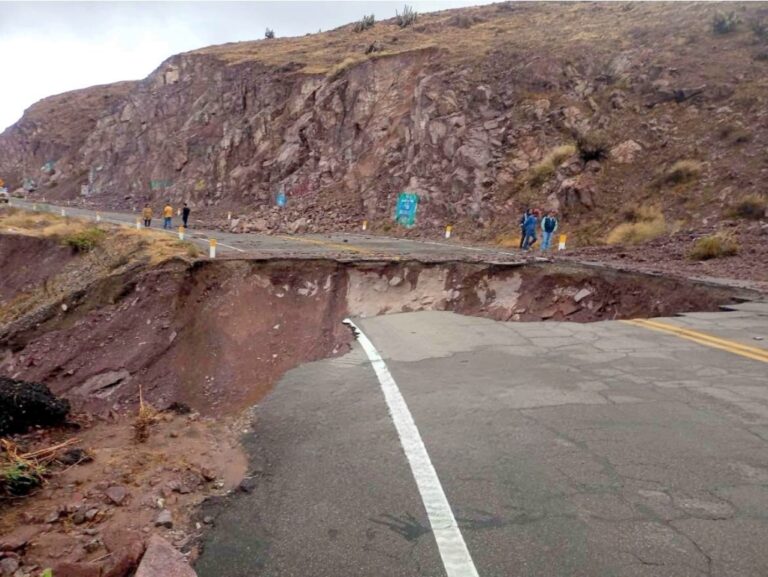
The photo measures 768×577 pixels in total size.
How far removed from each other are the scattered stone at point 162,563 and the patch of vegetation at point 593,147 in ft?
79.1

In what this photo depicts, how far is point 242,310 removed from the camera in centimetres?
1422

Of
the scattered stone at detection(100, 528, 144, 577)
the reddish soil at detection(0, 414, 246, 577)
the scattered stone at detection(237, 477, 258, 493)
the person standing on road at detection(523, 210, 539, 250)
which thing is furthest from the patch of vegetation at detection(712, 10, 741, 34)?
the scattered stone at detection(100, 528, 144, 577)

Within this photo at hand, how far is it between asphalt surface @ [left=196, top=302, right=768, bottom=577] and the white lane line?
5cm

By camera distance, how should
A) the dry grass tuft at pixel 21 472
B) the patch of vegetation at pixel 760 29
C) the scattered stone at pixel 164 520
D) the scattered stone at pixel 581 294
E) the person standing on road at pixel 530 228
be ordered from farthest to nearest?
the patch of vegetation at pixel 760 29 → the person standing on road at pixel 530 228 → the scattered stone at pixel 581 294 → the dry grass tuft at pixel 21 472 → the scattered stone at pixel 164 520

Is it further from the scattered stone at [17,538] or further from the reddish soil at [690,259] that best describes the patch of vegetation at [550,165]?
the scattered stone at [17,538]

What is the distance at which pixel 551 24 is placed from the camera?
3722cm

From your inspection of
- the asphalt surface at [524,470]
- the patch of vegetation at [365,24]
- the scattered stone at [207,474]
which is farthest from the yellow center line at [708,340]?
the patch of vegetation at [365,24]

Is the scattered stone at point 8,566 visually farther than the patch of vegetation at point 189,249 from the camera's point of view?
No

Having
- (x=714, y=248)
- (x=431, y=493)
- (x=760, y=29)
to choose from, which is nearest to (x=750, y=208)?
(x=714, y=248)

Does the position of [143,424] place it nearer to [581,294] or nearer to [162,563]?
[162,563]

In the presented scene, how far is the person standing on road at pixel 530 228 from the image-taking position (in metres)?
20.2

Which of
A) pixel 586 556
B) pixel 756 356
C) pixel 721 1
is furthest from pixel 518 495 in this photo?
pixel 721 1

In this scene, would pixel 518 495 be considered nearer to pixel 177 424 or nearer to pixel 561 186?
pixel 177 424

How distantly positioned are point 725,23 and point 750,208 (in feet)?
49.0
